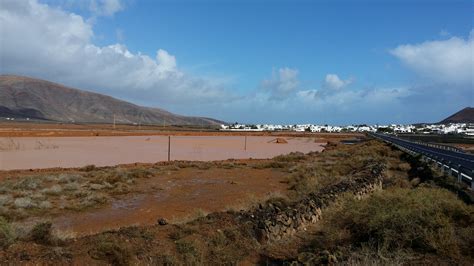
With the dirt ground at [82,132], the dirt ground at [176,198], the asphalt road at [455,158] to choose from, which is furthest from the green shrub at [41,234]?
the dirt ground at [82,132]

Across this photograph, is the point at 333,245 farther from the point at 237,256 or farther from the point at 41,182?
the point at 41,182

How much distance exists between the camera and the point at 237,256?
9.05 metres

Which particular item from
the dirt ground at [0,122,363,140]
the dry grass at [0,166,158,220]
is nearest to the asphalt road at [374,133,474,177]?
the dry grass at [0,166,158,220]

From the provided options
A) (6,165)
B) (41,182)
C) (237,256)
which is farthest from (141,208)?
(6,165)

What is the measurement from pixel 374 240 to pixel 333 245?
1007 mm

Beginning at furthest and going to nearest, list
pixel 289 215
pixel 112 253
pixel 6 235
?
pixel 289 215
pixel 6 235
pixel 112 253

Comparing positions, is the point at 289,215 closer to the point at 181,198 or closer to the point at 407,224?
the point at 407,224

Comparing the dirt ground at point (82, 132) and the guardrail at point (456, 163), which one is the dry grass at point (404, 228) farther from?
the dirt ground at point (82, 132)

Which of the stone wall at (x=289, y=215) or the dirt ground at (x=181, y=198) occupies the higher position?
the stone wall at (x=289, y=215)

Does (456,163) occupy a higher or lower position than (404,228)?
higher

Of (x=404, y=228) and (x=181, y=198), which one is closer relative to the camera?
(x=404, y=228)

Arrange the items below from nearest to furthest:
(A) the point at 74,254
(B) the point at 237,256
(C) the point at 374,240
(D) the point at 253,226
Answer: (A) the point at 74,254 < (C) the point at 374,240 < (B) the point at 237,256 < (D) the point at 253,226

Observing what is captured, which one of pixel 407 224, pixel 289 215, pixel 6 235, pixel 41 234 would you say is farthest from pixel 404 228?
pixel 6 235

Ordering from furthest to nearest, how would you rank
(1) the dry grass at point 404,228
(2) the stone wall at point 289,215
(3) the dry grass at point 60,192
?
(3) the dry grass at point 60,192, (2) the stone wall at point 289,215, (1) the dry grass at point 404,228
